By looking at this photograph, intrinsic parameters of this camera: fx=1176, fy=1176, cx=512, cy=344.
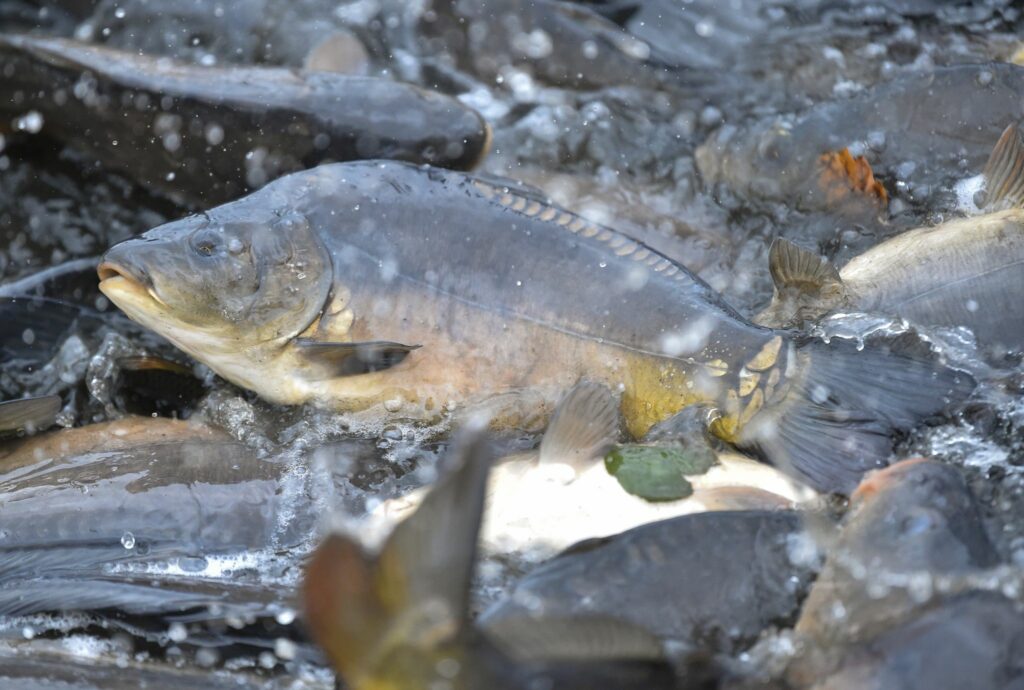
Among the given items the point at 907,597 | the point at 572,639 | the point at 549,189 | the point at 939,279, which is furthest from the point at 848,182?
the point at 572,639

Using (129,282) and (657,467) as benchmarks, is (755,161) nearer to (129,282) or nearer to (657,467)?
(657,467)

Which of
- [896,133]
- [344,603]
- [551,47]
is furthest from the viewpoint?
[551,47]

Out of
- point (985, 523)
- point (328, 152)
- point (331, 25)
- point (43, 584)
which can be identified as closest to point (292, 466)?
point (43, 584)

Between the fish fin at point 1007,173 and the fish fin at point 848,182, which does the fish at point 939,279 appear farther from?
the fish fin at point 848,182

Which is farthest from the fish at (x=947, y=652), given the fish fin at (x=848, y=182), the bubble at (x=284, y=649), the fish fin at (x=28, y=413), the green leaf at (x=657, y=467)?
the fish fin at (x=28, y=413)

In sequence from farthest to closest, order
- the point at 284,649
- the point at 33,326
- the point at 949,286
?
the point at 33,326 < the point at 949,286 < the point at 284,649

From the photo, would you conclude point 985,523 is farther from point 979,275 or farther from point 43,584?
point 43,584

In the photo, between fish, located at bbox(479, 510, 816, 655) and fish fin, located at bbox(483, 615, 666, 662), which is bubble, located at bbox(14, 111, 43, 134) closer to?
fish, located at bbox(479, 510, 816, 655)
